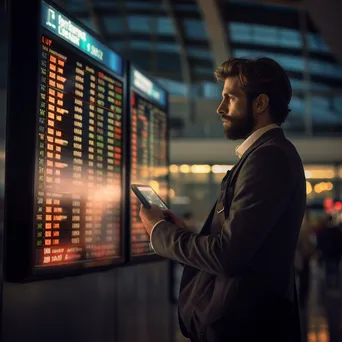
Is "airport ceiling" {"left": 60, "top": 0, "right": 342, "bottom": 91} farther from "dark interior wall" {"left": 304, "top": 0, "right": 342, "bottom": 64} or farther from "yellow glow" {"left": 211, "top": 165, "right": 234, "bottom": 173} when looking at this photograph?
"dark interior wall" {"left": 304, "top": 0, "right": 342, "bottom": 64}

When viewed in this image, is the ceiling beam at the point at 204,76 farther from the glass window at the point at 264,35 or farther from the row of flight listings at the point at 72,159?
the row of flight listings at the point at 72,159

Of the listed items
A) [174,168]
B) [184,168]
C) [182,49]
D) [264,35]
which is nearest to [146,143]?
[174,168]

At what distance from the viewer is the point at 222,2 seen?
18453 millimetres

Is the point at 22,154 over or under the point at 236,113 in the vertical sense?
under

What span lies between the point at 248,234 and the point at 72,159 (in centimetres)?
122

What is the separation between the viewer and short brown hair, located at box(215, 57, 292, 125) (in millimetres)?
2096

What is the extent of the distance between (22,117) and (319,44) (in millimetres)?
19191

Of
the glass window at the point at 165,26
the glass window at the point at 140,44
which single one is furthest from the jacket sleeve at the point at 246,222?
the glass window at the point at 140,44

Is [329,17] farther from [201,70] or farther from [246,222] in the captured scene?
[201,70]

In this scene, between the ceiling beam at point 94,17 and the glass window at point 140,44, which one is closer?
the ceiling beam at point 94,17

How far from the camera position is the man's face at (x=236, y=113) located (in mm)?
2115

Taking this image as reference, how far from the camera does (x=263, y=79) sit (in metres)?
2.09

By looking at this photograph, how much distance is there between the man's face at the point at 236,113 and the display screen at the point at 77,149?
818 millimetres

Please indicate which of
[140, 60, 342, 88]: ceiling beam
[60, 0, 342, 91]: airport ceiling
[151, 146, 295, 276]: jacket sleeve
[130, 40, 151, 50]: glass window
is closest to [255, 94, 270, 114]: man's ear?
[151, 146, 295, 276]: jacket sleeve
